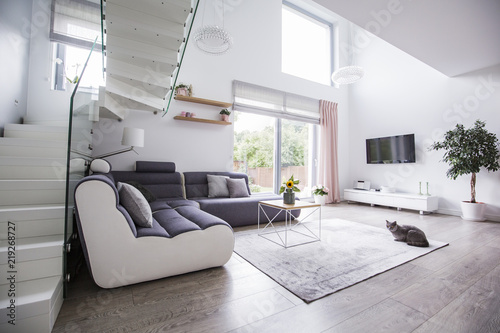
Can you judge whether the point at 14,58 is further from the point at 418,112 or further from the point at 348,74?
the point at 418,112

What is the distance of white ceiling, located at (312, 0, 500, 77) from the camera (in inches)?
104

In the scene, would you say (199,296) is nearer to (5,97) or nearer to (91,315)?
(91,315)

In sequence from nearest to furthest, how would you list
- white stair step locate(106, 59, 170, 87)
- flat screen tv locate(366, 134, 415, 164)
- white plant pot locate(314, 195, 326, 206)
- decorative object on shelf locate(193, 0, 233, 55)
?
white stair step locate(106, 59, 170, 87) < decorative object on shelf locate(193, 0, 233, 55) < flat screen tv locate(366, 134, 415, 164) < white plant pot locate(314, 195, 326, 206)

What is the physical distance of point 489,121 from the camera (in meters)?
4.30

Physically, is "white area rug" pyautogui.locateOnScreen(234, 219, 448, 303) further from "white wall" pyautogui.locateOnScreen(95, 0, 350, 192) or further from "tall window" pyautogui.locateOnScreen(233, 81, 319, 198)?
"tall window" pyautogui.locateOnScreen(233, 81, 319, 198)

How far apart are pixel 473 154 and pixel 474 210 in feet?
3.36

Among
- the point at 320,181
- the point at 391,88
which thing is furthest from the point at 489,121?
the point at 320,181

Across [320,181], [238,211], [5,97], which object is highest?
[5,97]

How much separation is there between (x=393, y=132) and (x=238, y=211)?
4489 mm

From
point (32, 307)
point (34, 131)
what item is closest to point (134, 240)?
point (32, 307)

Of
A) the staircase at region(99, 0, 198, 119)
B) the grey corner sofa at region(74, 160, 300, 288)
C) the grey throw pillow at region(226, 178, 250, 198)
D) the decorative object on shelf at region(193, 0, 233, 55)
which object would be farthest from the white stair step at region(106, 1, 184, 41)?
the grey throw pillow at region(226, 178, 250, 198)

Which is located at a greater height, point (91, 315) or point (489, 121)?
point (489, 121)

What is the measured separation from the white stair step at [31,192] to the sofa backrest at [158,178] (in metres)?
1.49

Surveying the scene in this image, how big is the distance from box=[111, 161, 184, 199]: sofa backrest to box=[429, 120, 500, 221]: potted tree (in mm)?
4898
